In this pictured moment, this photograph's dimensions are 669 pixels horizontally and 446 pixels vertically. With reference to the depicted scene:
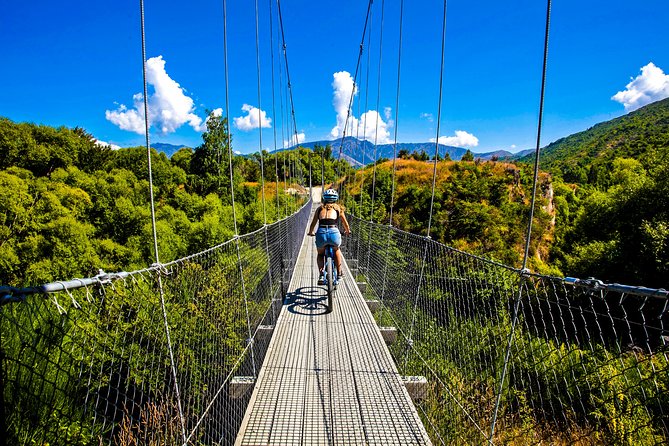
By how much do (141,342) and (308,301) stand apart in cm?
269

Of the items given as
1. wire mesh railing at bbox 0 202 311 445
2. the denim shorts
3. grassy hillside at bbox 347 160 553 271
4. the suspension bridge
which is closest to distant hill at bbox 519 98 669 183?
grassy hillside at bbox 347 160 553 271

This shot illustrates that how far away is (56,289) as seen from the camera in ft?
2.95

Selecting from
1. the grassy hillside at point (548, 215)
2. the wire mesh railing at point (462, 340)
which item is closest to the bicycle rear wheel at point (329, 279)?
the wire mesh railing at point (462, 340)

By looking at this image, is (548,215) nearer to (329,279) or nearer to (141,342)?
(329,279)

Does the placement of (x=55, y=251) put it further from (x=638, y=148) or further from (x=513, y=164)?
(x=638, y=148)

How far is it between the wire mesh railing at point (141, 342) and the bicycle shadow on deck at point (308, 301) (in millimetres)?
204

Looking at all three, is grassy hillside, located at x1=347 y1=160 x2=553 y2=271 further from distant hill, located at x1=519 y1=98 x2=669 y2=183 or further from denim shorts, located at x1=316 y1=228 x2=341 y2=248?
distant hill, located at x1=519 y1=98 x2=669 y2=183

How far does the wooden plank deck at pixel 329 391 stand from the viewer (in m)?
1.98

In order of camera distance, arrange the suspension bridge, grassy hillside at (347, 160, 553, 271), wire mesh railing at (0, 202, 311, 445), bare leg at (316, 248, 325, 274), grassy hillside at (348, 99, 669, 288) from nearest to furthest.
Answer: wire mesh railing at (0, 202, 311, 445)
the suspension bridge
bare leg at (316, 248, 325, 274)
grassy hillside at (348, 99, 669, 288)
grassy hillside at (347, 160, 553, 271)

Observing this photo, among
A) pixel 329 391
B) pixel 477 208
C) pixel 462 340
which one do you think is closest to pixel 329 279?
pixel 329 391

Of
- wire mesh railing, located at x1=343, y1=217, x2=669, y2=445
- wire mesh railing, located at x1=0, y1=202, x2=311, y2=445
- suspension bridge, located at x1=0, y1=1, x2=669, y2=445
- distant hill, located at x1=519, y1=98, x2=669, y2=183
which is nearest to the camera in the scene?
wire mesh railing, located at x1=0, y1=202, x2=311, y2=445

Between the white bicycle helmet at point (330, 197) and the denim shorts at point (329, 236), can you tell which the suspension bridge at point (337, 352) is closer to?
the denim shorts at point (329, 236)

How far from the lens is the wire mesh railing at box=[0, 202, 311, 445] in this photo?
0.90m

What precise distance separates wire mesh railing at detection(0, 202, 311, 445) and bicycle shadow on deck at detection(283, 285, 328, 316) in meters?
0.20
